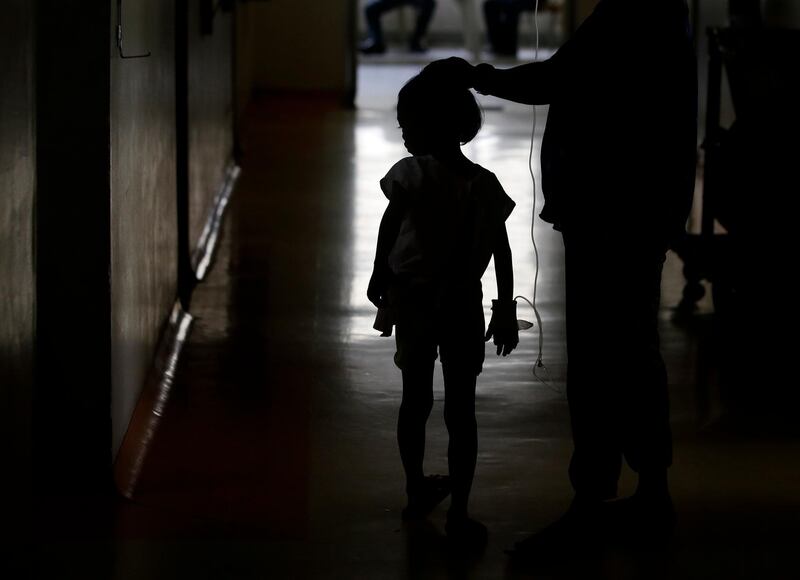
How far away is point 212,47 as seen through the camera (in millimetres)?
7570

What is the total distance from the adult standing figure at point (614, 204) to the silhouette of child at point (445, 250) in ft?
0.35

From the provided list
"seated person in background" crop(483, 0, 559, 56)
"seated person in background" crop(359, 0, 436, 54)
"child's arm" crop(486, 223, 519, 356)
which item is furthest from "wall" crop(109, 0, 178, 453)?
"seated person in background" crop(483, 0, 559, 56)

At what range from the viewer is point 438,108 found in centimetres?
317

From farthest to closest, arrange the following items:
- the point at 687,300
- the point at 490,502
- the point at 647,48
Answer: the point at 687,300 < the point at 490,502 < the point at 647,48

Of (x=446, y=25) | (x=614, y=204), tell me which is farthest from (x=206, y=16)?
(x=446, y=25)

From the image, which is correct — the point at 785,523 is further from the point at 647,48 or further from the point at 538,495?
the point at 647,48

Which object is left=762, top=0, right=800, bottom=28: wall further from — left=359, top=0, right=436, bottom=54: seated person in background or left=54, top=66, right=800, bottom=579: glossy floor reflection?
left=359, top=0, right=436, bottom=54: seated person in background

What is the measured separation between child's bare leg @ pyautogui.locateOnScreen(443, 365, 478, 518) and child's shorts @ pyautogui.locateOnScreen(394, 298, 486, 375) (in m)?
0.03

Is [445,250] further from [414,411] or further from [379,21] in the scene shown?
[379,21]

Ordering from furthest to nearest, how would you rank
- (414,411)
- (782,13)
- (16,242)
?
(782,13) → (414,411) → (16,242)

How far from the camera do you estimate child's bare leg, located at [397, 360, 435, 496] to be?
3328 mm

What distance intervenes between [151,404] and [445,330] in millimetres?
1519

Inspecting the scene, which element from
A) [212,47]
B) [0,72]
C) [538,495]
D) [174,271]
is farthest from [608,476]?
[212,47]

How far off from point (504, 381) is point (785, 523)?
145 cm
